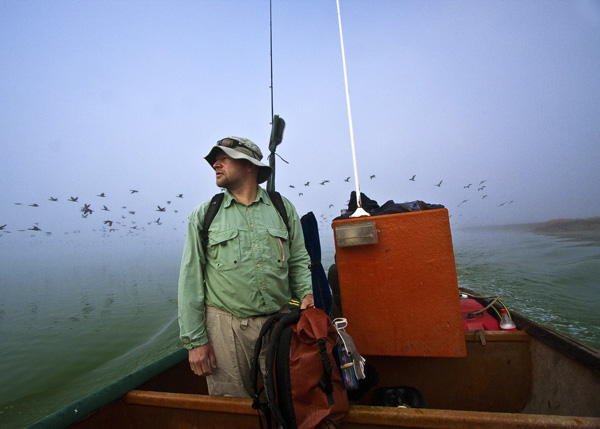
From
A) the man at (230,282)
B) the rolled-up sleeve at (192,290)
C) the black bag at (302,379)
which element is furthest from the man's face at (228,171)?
the black bag at (302,379)

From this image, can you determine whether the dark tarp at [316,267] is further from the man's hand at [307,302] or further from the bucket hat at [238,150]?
the bucket hat at [238,150]

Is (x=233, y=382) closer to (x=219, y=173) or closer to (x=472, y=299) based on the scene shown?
(x=219, y=173)

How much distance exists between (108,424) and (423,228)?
245cm

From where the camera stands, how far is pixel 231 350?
1771 mm

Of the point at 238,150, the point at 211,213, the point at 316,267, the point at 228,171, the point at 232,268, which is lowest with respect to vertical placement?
the point at 316,267

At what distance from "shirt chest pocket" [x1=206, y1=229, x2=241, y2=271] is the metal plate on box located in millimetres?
776

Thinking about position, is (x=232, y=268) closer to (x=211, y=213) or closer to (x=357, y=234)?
(x=211, y=213)

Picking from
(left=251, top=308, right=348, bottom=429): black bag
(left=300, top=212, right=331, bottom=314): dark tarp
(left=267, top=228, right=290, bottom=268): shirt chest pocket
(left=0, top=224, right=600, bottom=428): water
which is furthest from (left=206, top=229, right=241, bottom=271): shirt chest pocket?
(left=0, top=224, right=600, bottom=428): water

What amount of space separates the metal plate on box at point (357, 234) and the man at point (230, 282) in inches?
16.8

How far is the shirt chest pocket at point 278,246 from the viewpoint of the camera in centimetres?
193

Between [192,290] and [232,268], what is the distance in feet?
0.95

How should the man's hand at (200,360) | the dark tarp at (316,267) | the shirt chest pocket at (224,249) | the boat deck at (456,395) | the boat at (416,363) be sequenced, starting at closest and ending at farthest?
the boat deck at (456,395), the boat at (416,363), the man's hand at (200,360), the shirt chest pocket at (224,249), the dark tarp at (316,267)

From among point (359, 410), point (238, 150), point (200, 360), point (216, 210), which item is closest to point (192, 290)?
point (200, 360)

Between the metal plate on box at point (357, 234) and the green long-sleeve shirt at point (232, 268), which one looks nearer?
the green long-sleeve shirt at point (232, 268)
